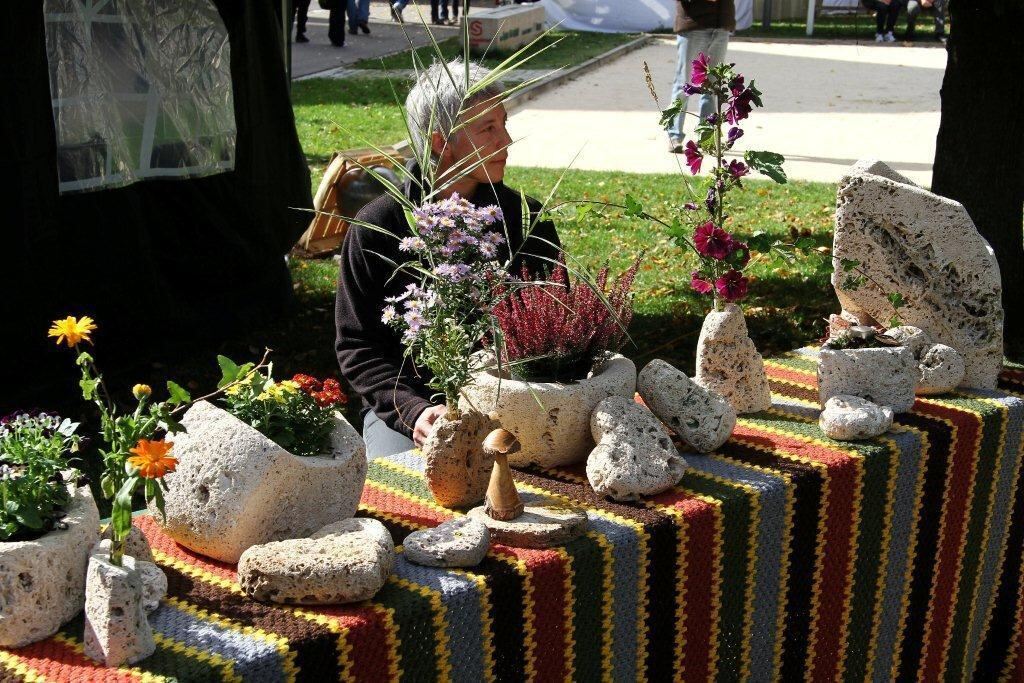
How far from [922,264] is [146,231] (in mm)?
3427

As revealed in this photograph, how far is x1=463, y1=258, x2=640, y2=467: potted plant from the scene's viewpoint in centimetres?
223

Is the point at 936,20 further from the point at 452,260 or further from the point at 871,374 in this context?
the point at 452,260

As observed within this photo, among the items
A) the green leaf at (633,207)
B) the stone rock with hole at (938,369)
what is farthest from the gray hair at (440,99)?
the stone rock with hole at (938,369)

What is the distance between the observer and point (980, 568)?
2.87 metres

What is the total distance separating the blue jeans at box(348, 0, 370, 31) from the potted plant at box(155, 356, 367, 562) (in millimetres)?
16987

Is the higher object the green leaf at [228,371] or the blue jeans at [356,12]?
the blue jeans at [356,12]

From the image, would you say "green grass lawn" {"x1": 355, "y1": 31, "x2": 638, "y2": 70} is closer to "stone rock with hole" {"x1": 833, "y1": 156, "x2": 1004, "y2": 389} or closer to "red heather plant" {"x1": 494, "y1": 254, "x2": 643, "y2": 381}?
"stone rock with hole" {"x1": 833, "y1": 156, "x2": 1004, "y2": 389}

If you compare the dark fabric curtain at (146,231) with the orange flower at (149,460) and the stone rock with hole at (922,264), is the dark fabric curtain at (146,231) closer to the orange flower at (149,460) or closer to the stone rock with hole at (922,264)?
the stone rock with hole at (922,264)

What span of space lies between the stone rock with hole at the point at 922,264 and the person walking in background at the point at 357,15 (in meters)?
16.2

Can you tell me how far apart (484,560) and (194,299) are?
3.93 metres

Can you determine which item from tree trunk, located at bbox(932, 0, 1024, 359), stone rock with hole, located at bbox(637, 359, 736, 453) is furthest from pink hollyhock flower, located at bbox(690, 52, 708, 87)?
tree trunk, located at bbox(932, 0, 1024, 359)

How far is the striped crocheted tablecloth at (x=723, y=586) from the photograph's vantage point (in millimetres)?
1703

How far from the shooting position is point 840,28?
67.9 feet

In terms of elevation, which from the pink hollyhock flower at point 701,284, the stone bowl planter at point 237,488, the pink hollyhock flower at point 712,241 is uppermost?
the pink hollyhock flower at point 712,241
